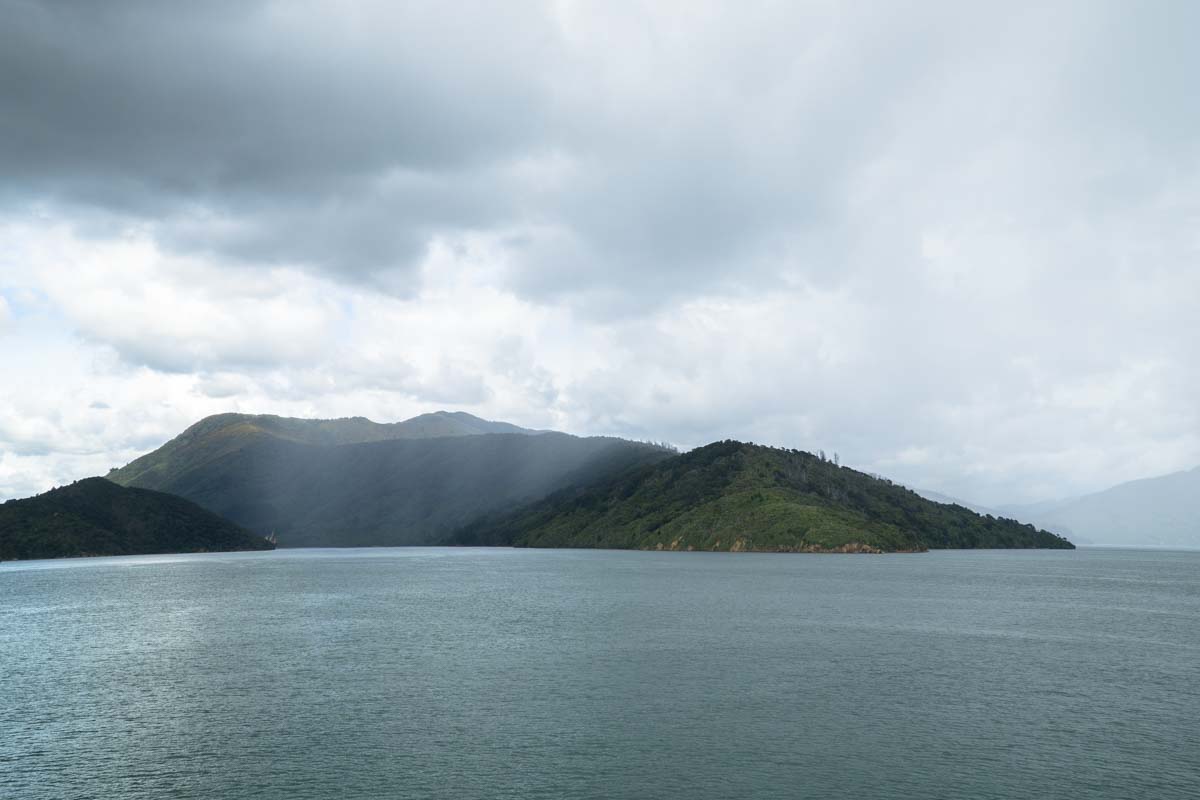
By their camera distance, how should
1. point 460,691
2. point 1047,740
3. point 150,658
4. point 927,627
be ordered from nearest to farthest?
point 1047,740
point 460,691
point 150,658
point 927,627

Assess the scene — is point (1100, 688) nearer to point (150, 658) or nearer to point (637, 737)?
point (637, 737)

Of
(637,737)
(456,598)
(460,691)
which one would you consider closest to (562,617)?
(456,598)

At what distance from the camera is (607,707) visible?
6619 cm

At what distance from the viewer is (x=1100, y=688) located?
73.9 metres

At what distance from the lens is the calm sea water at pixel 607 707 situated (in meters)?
48.6

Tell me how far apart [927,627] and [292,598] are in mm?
135521

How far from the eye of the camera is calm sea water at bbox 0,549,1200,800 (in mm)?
48562

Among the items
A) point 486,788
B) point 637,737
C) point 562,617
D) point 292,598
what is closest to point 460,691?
point 637,737

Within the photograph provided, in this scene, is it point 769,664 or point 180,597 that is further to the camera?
point 180,597

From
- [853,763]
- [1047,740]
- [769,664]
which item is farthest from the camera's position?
[769,664]

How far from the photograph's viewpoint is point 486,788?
154 ft

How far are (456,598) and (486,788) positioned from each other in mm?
126862

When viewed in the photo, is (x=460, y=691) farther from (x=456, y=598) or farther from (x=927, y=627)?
(x=456, y=598)

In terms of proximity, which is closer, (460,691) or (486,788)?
(486,788)
